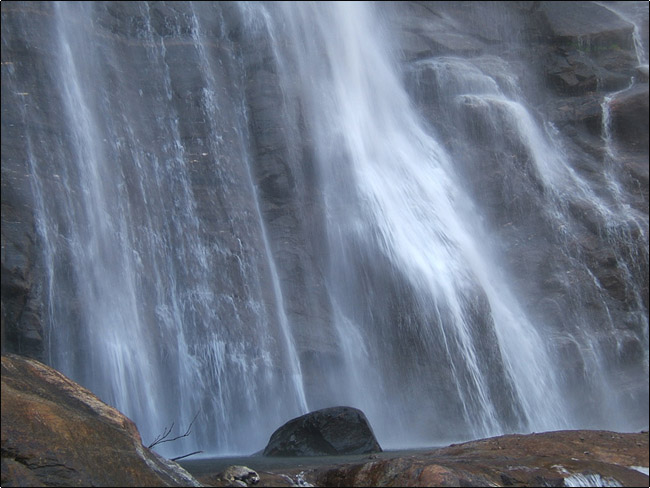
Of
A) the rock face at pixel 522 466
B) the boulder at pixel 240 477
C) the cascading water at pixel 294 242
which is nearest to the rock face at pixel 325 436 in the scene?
the cascading water at pixel 294 242

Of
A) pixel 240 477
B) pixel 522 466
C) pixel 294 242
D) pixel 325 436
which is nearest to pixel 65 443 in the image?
pixel 240 477

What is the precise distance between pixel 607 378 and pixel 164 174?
12.2m

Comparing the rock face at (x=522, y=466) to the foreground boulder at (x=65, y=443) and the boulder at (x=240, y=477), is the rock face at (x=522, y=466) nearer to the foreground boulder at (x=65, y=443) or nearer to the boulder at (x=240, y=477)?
the boulder at (x=240, y=477)

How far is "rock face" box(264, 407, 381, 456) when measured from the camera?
12.6 metres

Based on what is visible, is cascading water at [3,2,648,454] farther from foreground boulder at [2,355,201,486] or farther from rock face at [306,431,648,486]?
rock face at [306,431,648,486]

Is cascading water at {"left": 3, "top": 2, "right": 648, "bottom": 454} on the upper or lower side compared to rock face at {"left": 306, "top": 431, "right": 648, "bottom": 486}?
upper

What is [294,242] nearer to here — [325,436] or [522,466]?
[325,436]

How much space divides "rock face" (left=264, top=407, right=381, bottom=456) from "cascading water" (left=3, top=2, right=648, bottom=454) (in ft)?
8.50

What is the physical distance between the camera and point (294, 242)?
60.0 ft

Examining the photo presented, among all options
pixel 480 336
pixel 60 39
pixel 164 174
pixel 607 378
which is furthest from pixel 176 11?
pixel 607 378

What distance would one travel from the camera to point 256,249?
57.8 feet

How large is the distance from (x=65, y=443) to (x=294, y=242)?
37.3ft

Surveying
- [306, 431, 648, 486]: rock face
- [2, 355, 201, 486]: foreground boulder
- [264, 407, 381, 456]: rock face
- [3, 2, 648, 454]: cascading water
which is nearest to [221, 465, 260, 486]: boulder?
[2, 355, 201, 486]: foreground boulder

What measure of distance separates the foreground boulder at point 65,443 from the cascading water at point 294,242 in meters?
5.96
